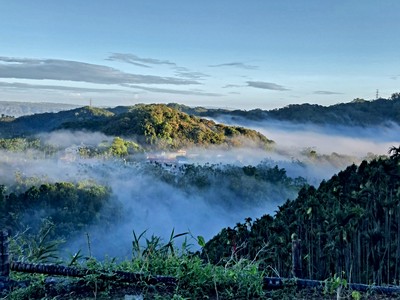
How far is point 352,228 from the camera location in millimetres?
17312

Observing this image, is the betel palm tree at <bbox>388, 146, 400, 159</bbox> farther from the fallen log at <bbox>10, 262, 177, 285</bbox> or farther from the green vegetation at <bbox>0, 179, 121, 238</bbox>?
the green vegetation at <bbox>0, 179, 121, 238</bbox>

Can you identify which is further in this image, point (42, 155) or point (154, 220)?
point (42, 155)

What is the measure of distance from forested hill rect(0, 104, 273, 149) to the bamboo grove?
5924 centimetres

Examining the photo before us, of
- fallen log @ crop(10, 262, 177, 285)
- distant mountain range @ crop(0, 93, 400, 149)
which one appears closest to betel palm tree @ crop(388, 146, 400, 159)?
fallen log @ crop(10, 262, 177, 285)

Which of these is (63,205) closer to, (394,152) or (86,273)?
(394,152)

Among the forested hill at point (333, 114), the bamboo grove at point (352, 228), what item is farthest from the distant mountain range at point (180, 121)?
the bamboo grove at point (352, 228)

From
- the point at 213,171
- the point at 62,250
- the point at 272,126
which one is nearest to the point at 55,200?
the point at 213,171

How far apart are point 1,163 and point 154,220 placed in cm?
2227

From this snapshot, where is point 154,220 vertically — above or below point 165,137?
below

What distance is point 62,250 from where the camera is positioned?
3.26 meters

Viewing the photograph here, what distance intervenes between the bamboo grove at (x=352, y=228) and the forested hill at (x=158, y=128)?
194ft

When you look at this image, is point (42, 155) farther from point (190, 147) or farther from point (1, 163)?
point (190, 147)

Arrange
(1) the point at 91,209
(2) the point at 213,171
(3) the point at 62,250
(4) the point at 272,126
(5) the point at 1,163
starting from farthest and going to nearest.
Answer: (4) the point at 272,126, (2) the point at 213,171, (5) the point at 1,163, (1) the point at 91,209, (3) the point at 62,250

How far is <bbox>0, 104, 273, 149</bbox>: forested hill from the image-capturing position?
80438mm
